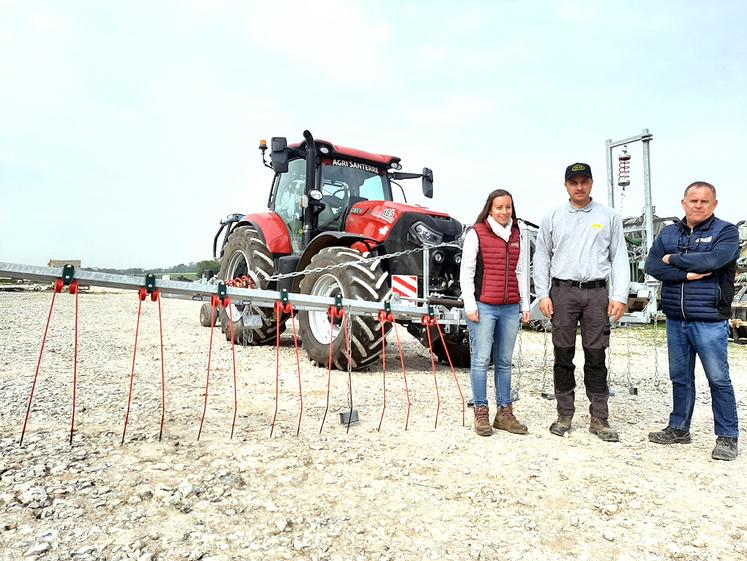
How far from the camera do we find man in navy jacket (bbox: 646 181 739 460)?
296 centimetres

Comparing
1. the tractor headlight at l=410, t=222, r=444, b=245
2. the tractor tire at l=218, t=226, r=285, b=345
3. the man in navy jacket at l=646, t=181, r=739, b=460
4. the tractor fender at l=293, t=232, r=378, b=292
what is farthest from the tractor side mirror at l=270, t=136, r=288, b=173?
the man in navy jacket at l=646, t=181, r=739, b=460

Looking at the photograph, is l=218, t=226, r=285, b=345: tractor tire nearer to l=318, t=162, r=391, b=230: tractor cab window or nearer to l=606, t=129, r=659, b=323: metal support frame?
l=318, t=162, r=391, b=230: tractor cab window

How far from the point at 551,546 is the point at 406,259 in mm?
3545

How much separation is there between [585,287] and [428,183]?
393 centimetres

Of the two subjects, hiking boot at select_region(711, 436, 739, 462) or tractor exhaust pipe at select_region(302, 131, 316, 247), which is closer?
hiking boot at select_region(711, 436, 739, 462)

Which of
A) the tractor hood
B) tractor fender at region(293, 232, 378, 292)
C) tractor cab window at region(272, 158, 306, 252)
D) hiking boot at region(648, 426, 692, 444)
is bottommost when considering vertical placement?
hiking boot at region(648, 426, 692, 444)

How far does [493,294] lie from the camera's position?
10.5 feet

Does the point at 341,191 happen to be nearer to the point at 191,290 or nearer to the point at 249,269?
the point at 249,269

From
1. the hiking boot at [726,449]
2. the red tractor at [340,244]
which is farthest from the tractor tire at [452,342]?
the hiking boot at [726,449]

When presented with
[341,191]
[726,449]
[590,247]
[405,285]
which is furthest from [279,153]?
[726,449]

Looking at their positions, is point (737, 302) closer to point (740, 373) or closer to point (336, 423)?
point (740, 373)

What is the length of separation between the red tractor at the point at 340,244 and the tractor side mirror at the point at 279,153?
0.01 m

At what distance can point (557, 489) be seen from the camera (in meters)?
2.39

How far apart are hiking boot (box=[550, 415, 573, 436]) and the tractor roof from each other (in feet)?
12.9
